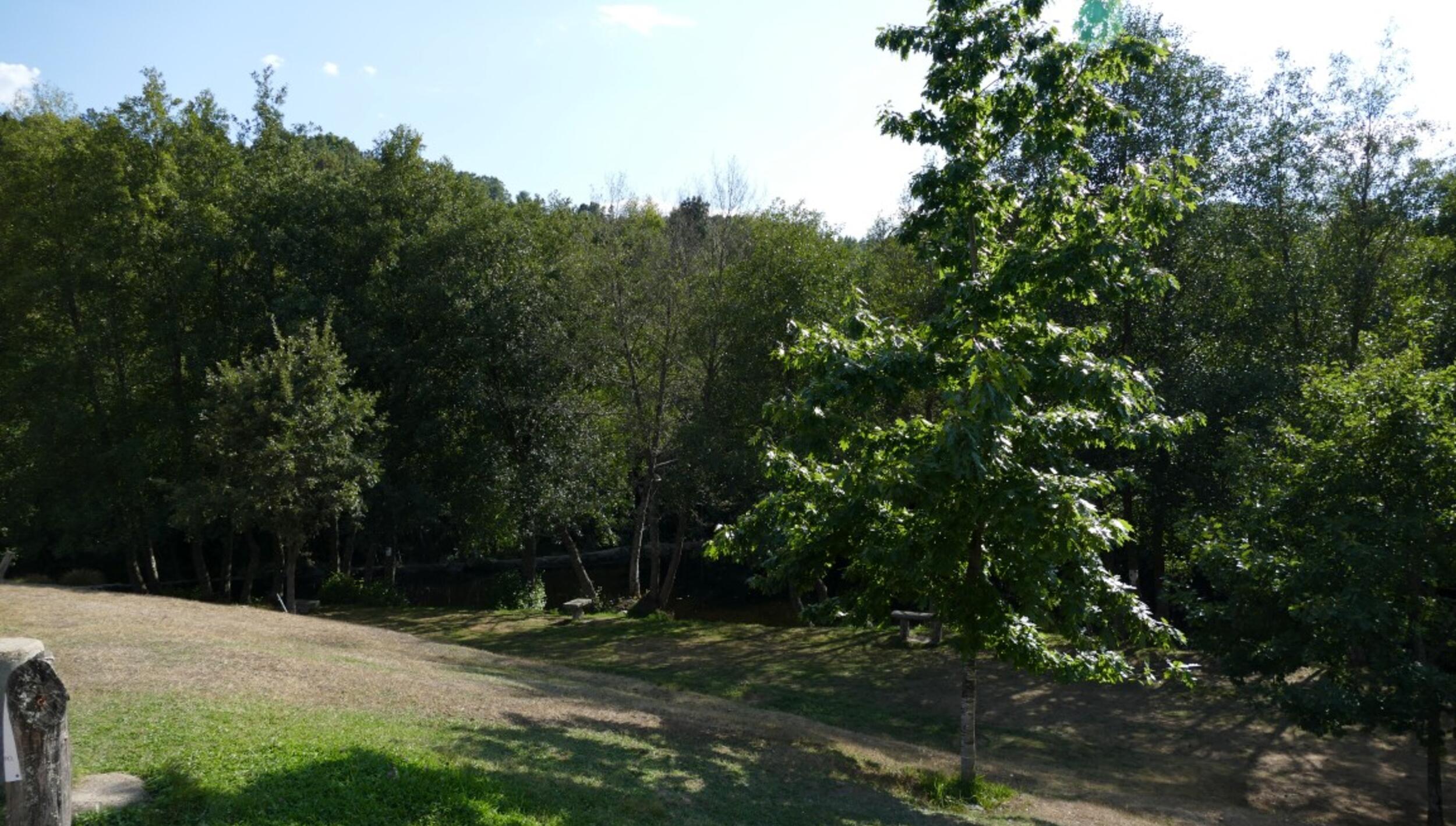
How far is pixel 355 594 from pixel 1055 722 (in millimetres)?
19396

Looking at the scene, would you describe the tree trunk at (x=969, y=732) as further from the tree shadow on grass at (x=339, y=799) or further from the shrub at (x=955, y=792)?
the tree shadow on grass at (x=339, y=799)

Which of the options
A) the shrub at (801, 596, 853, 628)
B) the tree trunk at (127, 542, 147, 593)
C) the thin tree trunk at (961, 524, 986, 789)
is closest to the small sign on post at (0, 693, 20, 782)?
the shrub at (801, 596, 853, 628)

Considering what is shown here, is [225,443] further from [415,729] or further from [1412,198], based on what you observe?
[1412,198]

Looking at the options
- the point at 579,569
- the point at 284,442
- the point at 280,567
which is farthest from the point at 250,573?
the point at 579,569

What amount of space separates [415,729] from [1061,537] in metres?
6.42

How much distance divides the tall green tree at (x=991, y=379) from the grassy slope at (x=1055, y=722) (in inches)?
145

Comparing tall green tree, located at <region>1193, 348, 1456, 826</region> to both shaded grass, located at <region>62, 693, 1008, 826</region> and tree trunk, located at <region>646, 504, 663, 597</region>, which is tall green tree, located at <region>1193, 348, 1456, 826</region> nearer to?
shaded grass, located at <region>62, 693, 1008, 826</region>

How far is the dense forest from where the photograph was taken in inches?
420

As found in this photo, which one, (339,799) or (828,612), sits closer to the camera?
(339,799)

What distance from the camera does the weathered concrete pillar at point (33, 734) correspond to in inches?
209

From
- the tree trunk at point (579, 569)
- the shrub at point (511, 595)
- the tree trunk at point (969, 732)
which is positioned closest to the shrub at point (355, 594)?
the shrub at point (511, 595)

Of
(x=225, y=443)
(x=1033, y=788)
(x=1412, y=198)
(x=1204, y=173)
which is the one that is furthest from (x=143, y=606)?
(x=1412, y=198)

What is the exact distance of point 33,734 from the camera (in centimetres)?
538

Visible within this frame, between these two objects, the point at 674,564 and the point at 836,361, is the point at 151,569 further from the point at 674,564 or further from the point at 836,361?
the point at 836,361
